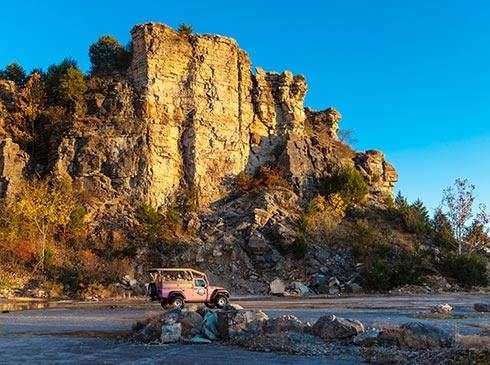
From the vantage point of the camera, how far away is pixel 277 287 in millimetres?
33938

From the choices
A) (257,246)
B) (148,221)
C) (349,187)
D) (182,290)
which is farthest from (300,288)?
(349,187)

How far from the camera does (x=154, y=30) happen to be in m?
47.8

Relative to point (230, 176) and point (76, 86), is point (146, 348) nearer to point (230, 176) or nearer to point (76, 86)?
point (230, 176)

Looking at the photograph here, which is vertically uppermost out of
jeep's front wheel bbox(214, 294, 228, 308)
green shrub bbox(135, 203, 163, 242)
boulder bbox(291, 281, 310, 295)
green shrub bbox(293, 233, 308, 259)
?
green shrub bbox(135, 203, 163, 242)

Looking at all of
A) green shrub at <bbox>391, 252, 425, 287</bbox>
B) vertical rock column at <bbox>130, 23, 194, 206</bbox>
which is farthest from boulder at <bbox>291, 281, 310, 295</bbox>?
vertical rock column at <bbox>130, 23, 194, 206</bbox>

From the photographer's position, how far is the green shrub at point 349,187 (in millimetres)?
45719

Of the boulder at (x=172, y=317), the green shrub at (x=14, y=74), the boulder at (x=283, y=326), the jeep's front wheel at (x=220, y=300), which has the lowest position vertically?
the jeep's front wheel at (x=220, y=300)

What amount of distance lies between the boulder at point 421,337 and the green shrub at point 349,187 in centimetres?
3575

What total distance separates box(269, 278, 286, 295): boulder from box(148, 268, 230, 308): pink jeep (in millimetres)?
11572

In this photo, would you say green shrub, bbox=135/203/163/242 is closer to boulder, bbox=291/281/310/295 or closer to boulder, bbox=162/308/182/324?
boulder, bbox=291/281/310/295

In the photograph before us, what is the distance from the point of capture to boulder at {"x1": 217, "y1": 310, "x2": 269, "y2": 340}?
461 inches

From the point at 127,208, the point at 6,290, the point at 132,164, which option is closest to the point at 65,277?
the point at 6,290

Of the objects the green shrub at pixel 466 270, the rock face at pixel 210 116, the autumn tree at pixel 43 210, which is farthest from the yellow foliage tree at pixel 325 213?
the autumn tree at pixel 43 210

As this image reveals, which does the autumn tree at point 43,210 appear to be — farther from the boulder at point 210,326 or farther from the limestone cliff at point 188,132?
the boulder at point 210,326
